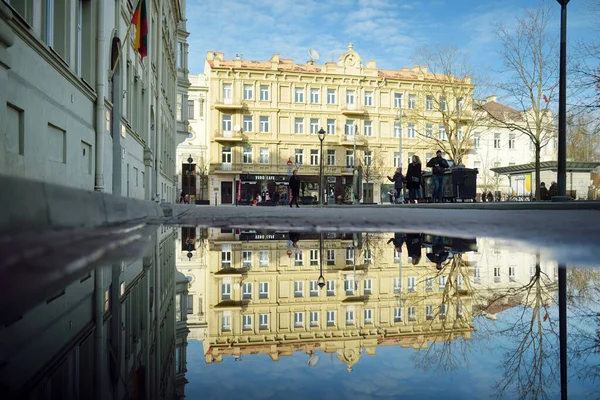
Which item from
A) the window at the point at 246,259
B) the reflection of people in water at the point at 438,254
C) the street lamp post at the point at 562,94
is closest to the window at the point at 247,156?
Answer: the street lamp post at the point at 562,94

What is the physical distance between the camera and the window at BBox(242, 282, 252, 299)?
2112 millimetres

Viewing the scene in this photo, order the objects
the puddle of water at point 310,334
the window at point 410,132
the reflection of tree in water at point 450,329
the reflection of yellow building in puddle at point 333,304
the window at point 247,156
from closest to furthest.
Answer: the puddle of water at point 310,334
the reflection of tree in water at point 450,329
the reflection of yellow building in puddle at point 333,304
the window at point 247,156
the window at point 410,132

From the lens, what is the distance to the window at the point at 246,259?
3109 millimetres

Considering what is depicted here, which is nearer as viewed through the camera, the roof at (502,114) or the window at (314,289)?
the window at (314,289)

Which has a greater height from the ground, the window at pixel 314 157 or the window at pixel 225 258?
the window at pixel 314 157

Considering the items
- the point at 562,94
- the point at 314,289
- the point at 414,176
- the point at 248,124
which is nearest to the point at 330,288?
the point at 314,289

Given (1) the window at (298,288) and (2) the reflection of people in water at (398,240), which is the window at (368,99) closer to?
(2) the reflection of people in water at (398,240)

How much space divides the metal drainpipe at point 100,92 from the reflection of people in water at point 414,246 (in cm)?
719

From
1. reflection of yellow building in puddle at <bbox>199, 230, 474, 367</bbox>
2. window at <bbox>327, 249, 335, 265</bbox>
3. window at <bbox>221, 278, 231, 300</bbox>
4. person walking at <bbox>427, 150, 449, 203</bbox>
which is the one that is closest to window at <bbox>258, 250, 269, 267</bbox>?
reflection of yellow building in puddle at <bbox>199, 230, 474, 367</bbox>

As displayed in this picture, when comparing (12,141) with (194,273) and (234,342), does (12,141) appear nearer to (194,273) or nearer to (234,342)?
(194,273)

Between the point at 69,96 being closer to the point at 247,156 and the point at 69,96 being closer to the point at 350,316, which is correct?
the point at 350,316

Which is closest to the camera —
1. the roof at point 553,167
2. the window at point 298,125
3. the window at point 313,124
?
the roof at point 553,167

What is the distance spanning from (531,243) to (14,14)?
581 cm

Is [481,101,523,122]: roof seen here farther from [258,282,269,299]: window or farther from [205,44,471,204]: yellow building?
[258,282,269,299]: window
